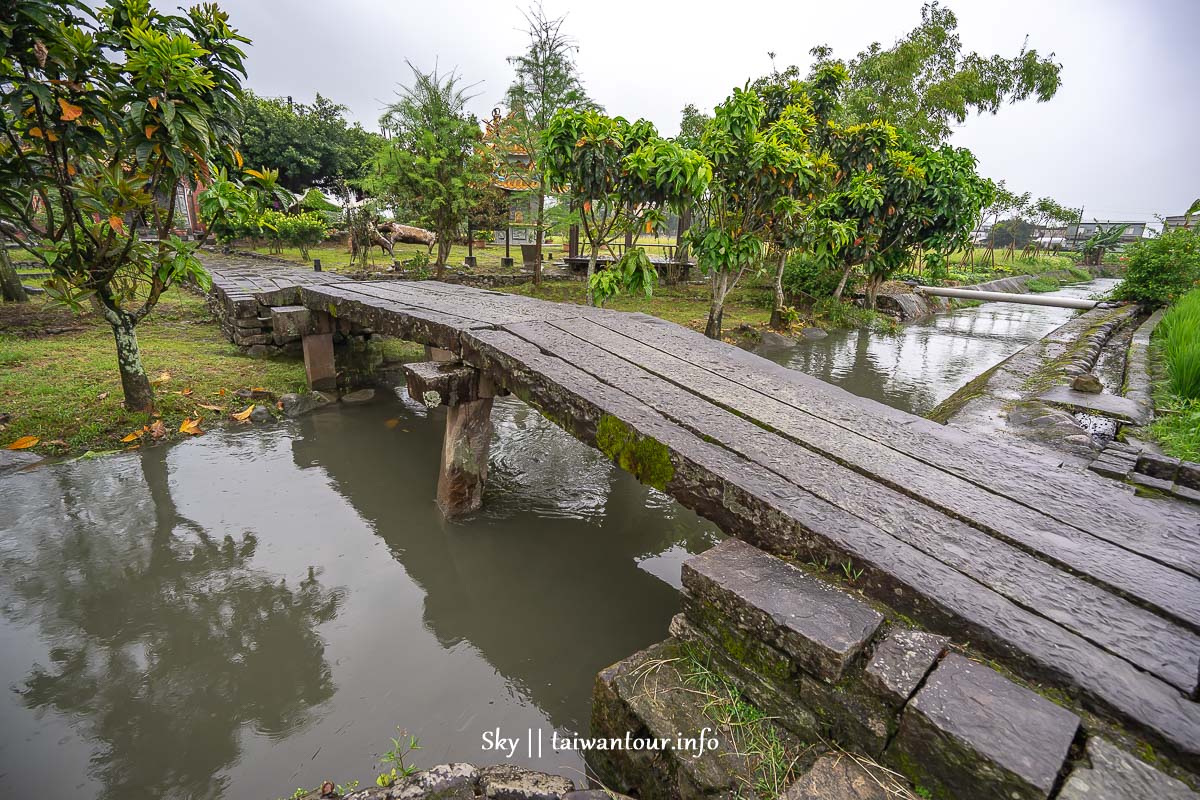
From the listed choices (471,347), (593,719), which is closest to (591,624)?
(593,719)

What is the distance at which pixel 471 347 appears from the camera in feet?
12.9

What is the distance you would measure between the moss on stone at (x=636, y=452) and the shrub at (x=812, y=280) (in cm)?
1174

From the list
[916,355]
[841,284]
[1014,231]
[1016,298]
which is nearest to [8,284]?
[841,284]

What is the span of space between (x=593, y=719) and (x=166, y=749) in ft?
6.20

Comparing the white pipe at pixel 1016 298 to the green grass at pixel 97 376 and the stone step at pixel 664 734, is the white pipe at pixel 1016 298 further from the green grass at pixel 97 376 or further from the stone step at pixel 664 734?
the green grass at pixel 97 376

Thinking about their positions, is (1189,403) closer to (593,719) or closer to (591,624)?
(591,624)

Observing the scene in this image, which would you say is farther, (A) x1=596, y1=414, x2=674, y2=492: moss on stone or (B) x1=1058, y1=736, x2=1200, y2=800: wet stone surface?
(A) x1=596, y1=414, x2=674, y2=492: moss on stone

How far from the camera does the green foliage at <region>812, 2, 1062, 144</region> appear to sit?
1634cm

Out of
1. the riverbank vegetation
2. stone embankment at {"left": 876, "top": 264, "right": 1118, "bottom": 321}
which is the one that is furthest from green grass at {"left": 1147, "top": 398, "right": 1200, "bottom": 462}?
stone embankment at {"left": 876, "top": 264, "right": 1118, "bottom": 321}

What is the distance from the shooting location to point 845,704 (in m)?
1.56

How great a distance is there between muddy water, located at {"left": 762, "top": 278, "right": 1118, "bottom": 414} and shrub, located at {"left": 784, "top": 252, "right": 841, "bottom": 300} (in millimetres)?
1569

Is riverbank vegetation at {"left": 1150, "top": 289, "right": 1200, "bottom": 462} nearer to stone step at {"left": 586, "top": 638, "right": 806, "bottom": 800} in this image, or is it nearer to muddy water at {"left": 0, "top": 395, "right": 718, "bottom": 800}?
muddy water at {"left": 0, "top": 395, "right": 718, "bottom": 800}

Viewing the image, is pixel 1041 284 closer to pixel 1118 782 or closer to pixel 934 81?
pixel 934 81

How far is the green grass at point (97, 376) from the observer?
195 inches
